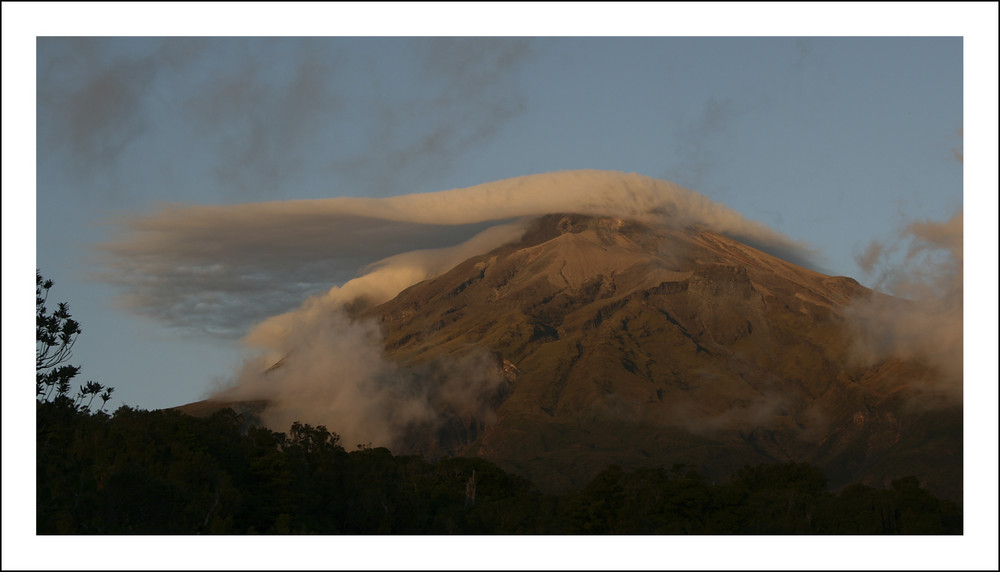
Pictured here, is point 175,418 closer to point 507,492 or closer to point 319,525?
point 319,525

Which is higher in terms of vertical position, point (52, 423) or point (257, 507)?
point (52, 423)

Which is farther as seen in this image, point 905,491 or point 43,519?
point 905,491

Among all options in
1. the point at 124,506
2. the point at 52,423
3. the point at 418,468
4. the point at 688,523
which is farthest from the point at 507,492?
the point at 124,506

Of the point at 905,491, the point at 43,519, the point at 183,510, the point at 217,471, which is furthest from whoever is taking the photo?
the point at 905,491

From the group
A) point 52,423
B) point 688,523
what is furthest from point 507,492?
point 52,423

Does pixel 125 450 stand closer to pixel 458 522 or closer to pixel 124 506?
pixel 124 506

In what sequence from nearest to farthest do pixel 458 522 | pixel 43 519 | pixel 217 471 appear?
pixel 43 519 < pixel 217 471 < pixel 458 522
